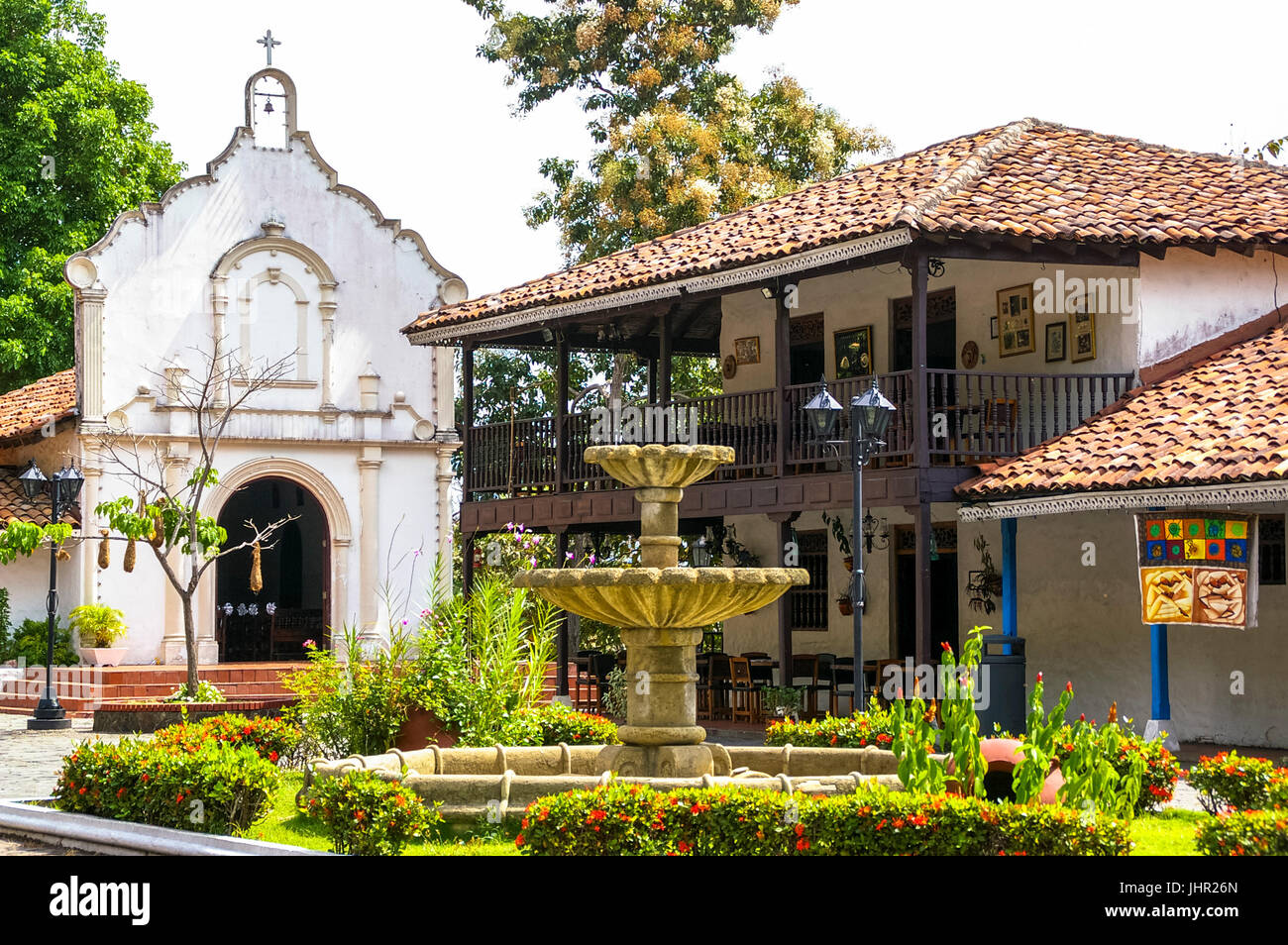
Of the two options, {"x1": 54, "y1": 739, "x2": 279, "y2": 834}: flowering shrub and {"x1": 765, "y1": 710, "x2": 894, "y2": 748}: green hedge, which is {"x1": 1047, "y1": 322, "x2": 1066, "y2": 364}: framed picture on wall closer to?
{"x1": 765, "y1": 710, "x2": 894, "y2": 748}: green hedge

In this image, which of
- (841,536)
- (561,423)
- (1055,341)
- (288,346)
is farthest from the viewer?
(288,346)

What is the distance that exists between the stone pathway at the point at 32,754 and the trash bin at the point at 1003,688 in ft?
26.2

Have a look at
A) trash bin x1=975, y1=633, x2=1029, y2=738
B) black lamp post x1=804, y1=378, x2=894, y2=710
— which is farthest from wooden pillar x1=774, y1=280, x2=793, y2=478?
black lamp post x1=804, y1=378, x2=894, y2=710

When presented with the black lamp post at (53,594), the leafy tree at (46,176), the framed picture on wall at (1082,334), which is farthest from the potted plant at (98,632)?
the framed picture on wall at (1082,334)

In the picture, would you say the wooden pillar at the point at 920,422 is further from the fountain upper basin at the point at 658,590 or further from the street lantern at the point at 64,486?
the street lantern at the point at 64,486

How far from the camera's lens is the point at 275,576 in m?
28.5

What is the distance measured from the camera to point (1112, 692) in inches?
677

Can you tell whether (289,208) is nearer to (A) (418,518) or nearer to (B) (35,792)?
(A) (418,518)

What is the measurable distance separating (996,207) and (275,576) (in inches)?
605

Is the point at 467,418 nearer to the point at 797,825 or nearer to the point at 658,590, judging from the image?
the point at 658,590

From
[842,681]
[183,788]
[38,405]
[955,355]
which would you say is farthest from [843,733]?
[38,405]

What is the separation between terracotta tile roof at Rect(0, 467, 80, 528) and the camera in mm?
24986
